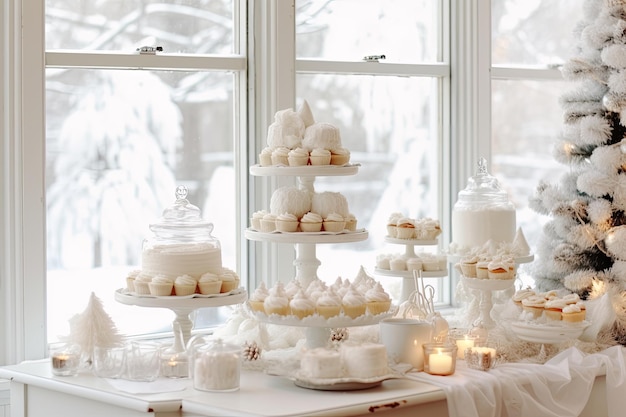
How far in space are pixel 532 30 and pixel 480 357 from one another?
2.28m

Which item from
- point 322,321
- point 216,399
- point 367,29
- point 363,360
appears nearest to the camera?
point 216,399

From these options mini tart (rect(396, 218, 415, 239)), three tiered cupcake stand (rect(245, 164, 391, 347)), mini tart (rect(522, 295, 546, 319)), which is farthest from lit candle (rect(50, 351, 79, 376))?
mini tart (rect(522, 295, 546, 319))

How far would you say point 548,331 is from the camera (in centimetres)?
319

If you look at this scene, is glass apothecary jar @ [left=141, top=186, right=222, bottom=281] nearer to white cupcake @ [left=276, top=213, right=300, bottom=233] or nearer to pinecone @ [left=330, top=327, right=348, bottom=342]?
white cupcake @ [left=276, top=213, right=300, bottom=233]

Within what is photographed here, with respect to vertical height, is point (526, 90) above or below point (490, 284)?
above

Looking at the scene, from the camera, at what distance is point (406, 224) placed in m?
3.66

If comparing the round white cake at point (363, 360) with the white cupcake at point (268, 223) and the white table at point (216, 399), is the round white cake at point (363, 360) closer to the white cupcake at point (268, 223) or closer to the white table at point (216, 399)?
the white table at point (216, 399)

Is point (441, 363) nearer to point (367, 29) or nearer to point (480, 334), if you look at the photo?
point (480, 334)

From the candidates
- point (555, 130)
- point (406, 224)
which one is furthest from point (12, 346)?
point (555, 130)

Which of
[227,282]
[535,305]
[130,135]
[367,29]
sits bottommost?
[535,305]

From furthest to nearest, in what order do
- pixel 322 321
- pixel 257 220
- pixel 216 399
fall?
pixel 257 220, pixel 322 321, pixel 216 399

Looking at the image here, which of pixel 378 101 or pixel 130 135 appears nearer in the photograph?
pixel 130 135

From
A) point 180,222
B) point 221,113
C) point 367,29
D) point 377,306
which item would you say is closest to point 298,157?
point 180,222

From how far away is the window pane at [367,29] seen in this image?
13.6ft
